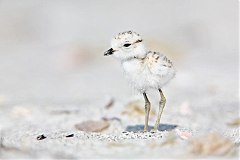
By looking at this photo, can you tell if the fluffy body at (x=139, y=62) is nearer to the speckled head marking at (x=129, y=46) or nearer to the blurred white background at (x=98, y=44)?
the speckled head marking at (x=129, y=46)

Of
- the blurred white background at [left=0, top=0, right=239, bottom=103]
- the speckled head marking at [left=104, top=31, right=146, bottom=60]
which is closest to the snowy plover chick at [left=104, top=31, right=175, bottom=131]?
the speckled head marking at [left=104, top=31, right=146, bottom=60]

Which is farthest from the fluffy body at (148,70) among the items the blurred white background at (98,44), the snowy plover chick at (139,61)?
the blurred white background at (98,44)

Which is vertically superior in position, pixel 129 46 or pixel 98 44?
pixel 98 44

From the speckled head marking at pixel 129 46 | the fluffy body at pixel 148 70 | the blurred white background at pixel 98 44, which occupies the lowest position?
the fluffy body at pixel 148 70

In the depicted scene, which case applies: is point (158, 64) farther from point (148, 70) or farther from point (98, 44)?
point (98, 44)

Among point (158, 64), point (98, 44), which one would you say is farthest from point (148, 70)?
point (98, 44)

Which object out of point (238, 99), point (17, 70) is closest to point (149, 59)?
point (238, 99)

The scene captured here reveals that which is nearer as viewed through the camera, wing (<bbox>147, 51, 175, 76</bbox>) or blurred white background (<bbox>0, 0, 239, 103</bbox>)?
wing (<bbox>147, 51, 175, 76</bbox>)

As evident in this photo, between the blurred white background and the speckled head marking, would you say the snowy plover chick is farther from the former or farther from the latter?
the blurred white background
